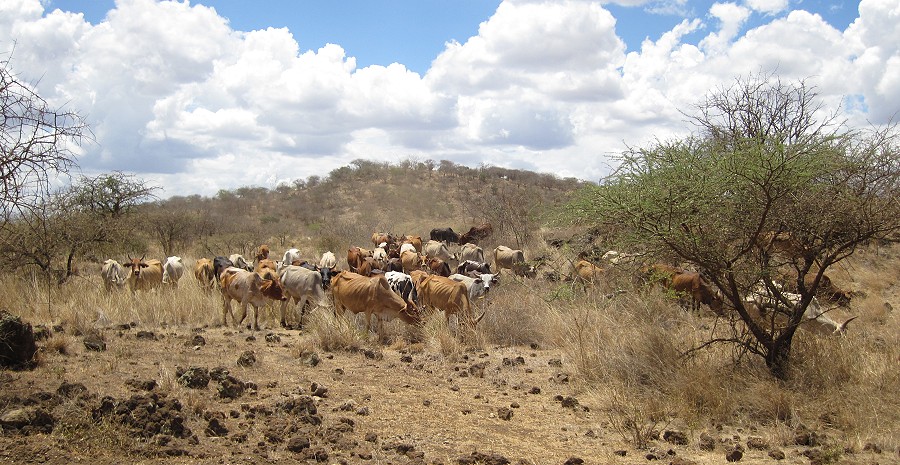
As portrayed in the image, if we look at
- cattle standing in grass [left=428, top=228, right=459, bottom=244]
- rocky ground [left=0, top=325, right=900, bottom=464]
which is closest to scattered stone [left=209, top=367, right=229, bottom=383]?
rocky ground [left=0, top=325, right=900, bottom=464]

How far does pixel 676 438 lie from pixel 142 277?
12694 mm

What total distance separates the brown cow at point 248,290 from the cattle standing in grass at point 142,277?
9.88 feet

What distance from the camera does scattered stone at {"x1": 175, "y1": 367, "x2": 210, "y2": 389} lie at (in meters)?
7.51

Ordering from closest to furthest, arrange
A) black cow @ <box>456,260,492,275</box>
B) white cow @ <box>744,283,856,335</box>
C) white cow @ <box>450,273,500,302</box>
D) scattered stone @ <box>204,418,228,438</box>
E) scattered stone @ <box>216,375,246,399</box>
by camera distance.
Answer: scattered stone @ <box>204,418,228,438</box> → scattered stone @ <box>216,375,246,399</box> → white cow @ <box>744,283,856,335</box> → white cow @ <box>450,273,500,302</box> → black cow @ <box>456,260,492,275</box>

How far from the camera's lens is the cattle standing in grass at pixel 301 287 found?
43.9 feet

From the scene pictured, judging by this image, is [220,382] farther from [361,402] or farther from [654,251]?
[654,251]

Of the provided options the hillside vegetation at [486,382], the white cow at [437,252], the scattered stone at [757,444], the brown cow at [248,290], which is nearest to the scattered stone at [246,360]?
the hillside vegetation at [486,382]

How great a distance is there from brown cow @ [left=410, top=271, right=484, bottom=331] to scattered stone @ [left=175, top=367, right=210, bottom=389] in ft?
15.7

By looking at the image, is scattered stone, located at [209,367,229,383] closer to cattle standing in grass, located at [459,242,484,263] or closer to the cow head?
the cow head

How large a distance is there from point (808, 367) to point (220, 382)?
6.63m

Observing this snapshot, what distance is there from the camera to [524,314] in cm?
1196

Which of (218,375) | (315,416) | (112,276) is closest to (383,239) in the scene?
(112,276)

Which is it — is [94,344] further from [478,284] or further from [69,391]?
[478,284]

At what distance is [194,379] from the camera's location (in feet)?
24.7
